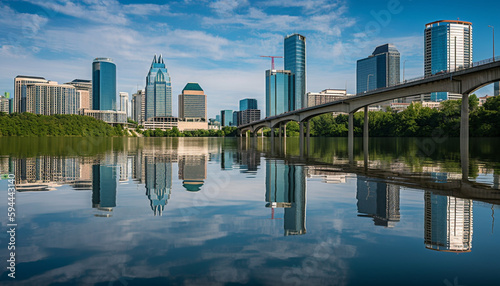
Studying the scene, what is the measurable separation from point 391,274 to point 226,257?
10.0 feet

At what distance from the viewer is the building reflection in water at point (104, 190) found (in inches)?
479

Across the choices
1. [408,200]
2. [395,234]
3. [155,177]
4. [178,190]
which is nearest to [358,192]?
[408,200]

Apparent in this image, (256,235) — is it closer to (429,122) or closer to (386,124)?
(429,122)

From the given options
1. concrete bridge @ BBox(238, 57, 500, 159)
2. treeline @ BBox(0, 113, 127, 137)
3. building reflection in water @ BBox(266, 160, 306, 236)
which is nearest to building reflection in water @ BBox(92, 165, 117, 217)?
building reflection in water @ BBox(266, 160, 306, 236)

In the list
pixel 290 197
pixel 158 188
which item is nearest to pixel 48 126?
pixel 158 188

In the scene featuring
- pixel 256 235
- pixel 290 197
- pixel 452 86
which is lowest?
pixel 256 235

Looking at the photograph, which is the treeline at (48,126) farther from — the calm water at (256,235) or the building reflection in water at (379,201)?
the building reflection in water at (379,201)

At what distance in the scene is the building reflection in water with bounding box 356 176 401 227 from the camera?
33.8ft

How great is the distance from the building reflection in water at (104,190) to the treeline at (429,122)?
111 meters

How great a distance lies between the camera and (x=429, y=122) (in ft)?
407

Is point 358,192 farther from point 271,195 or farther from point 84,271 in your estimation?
point 84,271

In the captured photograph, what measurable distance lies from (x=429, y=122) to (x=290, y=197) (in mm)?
126171

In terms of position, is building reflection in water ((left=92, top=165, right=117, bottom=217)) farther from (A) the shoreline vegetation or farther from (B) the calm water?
(A) the shoreline vegetation

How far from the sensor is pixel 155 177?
19.7 metres
